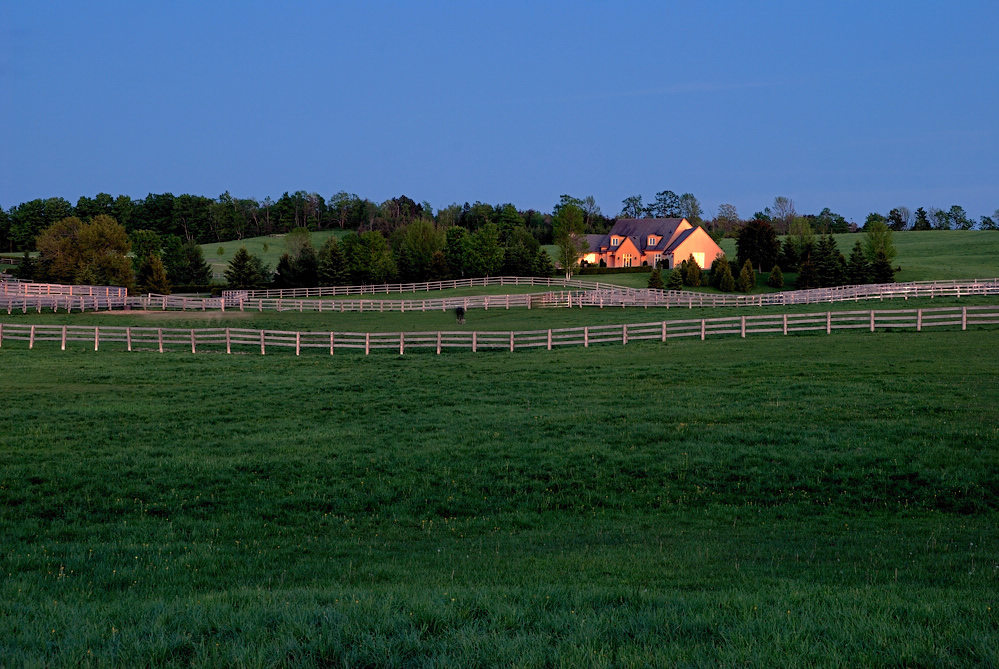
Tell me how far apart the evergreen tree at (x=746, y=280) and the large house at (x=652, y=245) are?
73.4 ft

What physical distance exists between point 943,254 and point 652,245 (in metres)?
36.9

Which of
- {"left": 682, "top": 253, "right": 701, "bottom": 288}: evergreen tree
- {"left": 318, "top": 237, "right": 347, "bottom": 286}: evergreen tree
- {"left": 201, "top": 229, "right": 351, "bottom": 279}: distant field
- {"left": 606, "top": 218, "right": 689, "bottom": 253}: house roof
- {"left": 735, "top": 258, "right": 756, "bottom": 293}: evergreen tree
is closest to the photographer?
{"left": 735, "top": 258, "right": 756, "bottom": 293}: evergreen tree

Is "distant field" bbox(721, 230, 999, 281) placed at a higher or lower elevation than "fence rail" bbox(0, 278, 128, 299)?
higher

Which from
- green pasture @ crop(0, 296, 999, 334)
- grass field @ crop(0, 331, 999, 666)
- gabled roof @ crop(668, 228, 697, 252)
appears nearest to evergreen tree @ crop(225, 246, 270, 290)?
green pasture @ crop(0, 296, 999, 334)

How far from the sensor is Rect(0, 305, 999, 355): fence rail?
121 feet

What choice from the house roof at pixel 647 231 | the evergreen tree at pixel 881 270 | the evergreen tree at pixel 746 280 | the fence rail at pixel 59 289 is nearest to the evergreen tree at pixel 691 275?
the evergreen tree at pixel 746 280

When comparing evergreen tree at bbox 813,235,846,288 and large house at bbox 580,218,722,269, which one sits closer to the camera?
evergreen tree at bbox 813,235,846,288

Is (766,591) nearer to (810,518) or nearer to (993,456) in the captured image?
(810,518)

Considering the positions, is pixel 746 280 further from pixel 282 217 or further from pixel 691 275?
pixel 282 217

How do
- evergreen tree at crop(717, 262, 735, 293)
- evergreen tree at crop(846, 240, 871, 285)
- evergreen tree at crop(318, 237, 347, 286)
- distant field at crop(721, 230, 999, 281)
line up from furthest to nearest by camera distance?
1. evergreen tree at crop(318, 237, 347, 286)
2. distant field at crop(721, 230, 999, 281)
3. evergreen tree at crop(717, 262, 735, 293)
4. evergreen tree at crop(846, 240, 871, 285)

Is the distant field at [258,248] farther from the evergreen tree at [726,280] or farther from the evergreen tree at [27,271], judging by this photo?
the evergreen tree at [726,280]

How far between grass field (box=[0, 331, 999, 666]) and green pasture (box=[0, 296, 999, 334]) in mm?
19911

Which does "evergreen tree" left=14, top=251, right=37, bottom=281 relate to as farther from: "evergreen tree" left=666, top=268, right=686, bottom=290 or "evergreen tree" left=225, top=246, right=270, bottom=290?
"evergreen tree" left=666, top=268, right=686, bottom=290

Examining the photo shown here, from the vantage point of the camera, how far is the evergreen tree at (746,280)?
8569cm
